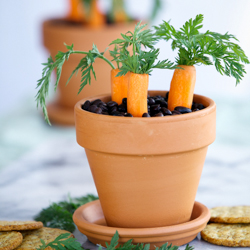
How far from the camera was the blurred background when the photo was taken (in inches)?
91.7

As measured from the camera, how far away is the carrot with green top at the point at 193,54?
980 millimetres

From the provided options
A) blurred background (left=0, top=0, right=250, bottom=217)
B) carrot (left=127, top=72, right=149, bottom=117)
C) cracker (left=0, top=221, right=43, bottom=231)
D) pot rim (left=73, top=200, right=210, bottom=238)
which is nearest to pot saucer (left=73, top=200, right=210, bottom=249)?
pot rim (left=73, top=200, right=210, bottom=238)

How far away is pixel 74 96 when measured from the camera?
2.45 meters

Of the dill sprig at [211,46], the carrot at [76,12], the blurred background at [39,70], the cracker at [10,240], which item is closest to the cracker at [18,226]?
the cracker at [10,240]

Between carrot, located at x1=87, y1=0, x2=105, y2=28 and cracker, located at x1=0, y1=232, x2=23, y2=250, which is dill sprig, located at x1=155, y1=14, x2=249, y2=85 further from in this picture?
carrot, located at x1=87, y1=0, x2=105, y2=28

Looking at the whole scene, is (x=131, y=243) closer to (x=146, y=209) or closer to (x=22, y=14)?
(x=146, y=209)

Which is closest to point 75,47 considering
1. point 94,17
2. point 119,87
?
point 94,17

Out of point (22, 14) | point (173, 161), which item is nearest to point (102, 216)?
point (173, 161)

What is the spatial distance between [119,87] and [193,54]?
20cm

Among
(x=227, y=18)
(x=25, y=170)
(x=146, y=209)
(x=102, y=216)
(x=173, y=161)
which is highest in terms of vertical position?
(x=227, y=18)

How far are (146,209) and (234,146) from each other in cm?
107

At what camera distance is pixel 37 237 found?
1.06 metres

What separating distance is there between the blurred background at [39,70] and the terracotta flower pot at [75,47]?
0.09m

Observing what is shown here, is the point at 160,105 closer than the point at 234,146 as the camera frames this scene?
Yes
